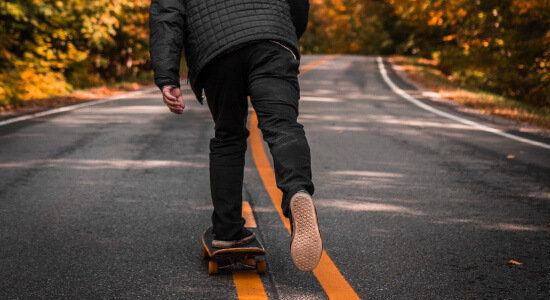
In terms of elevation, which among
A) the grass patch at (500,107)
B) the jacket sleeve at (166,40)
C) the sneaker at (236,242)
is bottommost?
the grass patch at (500,107)

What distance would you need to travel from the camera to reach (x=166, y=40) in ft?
9.24

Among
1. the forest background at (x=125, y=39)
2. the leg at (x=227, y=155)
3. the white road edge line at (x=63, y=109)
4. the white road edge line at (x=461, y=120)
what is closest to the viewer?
the leg at (x=227, y=155)

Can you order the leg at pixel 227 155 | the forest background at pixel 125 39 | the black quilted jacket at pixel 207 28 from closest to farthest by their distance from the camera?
the black quilted jacket at pixel 207 28, the leg at pixel 227 155, the forest background at pixel 125 39

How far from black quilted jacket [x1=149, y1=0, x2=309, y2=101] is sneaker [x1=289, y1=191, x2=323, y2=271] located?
0.80 m

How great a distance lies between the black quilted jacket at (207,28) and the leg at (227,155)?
0.17 meters

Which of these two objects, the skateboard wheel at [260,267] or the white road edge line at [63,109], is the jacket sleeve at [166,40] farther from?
the white road edge line at [63,109]

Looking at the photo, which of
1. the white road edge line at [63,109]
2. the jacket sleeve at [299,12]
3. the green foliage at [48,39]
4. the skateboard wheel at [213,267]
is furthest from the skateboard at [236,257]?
the green foliage at [48,39]

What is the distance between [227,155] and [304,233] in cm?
75

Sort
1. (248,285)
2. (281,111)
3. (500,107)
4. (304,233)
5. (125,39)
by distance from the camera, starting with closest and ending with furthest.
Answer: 1. (304,233)
2. (281,111)
3. (248,285)
4. (500,107)
5. (125,39)

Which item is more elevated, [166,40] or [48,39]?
[166,40]

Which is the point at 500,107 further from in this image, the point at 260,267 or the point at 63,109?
the point at 260,267

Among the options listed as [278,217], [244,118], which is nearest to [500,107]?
[278,217]

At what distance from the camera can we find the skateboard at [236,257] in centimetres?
303

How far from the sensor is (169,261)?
3295 millimetres
